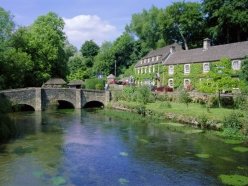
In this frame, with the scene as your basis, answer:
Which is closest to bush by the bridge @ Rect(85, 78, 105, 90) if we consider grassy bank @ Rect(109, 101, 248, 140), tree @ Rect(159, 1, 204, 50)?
grassy bank @ Rect(109, 101, 248, 140)

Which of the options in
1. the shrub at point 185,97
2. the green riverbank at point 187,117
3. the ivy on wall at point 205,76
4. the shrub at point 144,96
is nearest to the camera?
the green riverbank at point 187,117

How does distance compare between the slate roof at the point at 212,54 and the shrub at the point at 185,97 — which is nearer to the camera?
the shrub at the point at 185,97

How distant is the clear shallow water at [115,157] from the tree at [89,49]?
82.2 metres

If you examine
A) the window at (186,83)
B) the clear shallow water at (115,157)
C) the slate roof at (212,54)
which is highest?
the slate roof at (212,54)

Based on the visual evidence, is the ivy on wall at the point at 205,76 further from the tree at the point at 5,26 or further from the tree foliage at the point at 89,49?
the tree foliage at the point at 89,49

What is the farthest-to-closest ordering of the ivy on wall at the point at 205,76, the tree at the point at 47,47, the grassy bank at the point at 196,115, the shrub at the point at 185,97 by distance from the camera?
1. the tree at the point at 47,47
2. the shrub at the point at 185,97
3. the ivy on wall at the point at 205,76
4. the grassy bank at the point at 196,115

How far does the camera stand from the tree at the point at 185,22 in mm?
70000

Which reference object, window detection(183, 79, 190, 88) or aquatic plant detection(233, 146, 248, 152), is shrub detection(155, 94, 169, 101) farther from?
aquatic plant detection(233, 146, 248, 152)

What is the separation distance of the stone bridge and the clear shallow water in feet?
39.8

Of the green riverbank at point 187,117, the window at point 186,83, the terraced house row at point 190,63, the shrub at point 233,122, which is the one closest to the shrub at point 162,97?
the green riverbank at point 187,117

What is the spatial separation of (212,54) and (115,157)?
1264 inches

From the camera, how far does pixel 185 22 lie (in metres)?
70.8

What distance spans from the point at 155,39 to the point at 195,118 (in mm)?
56489

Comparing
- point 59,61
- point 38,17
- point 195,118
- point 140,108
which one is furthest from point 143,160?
point 38,17
